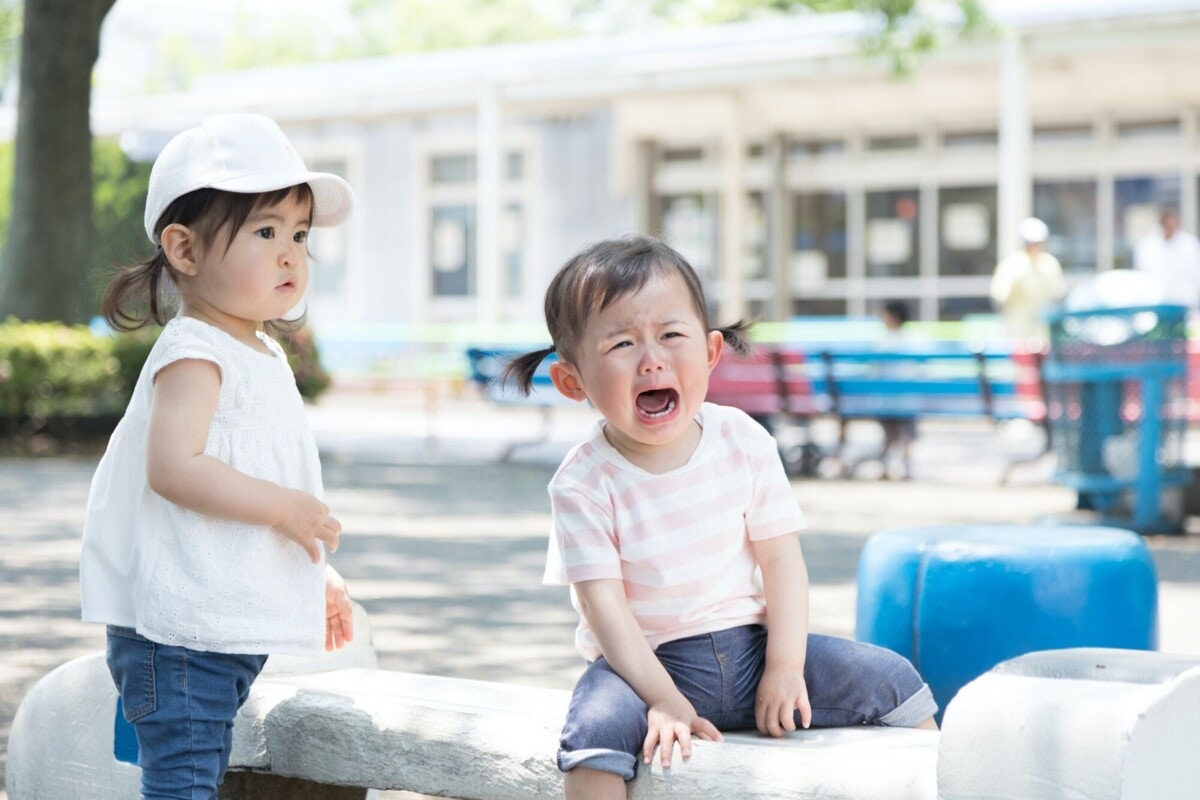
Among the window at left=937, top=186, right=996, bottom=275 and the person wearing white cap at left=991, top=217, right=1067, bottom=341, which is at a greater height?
the window at left=937, top=186, right=996, bottom=275

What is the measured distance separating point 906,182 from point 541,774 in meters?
19.8

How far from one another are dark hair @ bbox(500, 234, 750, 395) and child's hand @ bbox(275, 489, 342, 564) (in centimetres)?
51

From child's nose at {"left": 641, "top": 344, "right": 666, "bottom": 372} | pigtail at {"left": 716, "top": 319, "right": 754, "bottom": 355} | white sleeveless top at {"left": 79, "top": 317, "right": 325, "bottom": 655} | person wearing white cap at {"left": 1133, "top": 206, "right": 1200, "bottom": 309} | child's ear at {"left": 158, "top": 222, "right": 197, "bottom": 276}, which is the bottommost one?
white sleeveless top at {"left": 79, "top": 317, "right": 325, "bottom": 655}

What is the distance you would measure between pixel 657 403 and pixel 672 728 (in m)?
0.56

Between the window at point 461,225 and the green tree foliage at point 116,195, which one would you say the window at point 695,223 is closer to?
the window at point 461,225

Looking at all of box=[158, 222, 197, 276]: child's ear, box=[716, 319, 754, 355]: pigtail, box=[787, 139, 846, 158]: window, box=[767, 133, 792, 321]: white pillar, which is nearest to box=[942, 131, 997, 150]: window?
box=[787, 139, 846, 158]: window

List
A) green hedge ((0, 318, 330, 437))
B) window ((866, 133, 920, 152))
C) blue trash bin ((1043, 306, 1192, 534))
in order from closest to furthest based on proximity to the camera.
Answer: blue trash bin ((1043, 306, 1192, 534)), green hedge ((0, 318, 330, 437)), window ((866, 133, 920, 152))

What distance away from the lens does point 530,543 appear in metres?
8.95

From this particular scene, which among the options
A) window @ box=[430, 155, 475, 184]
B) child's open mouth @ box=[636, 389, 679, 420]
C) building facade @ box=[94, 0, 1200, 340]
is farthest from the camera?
window @ box=[430, 155, 475, 184]

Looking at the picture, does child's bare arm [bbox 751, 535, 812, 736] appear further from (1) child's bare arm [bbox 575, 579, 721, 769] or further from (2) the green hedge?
(2) the green hedge

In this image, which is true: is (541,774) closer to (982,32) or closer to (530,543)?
(530,543)

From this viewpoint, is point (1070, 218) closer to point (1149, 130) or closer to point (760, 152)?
point (1149, 130)

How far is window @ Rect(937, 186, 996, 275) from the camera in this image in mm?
21516

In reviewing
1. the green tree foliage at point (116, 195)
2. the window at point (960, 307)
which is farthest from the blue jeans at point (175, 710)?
the green tree foliage at point (116, 195)
